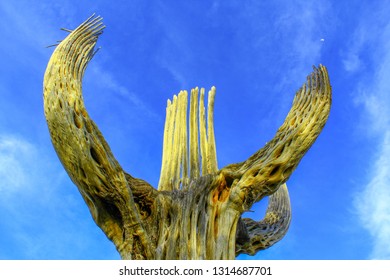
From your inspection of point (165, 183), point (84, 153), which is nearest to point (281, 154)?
point (165, 183)

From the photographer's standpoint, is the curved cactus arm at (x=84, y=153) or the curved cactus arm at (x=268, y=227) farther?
the curved cactus arm at (x=268, y=227)

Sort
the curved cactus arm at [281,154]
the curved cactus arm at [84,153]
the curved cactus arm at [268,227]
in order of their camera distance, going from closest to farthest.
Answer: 1. the curved cactus arm at [84,153]
2. the curved cactus arm at [281,154]
3. the curved cactus arm at [268,227]

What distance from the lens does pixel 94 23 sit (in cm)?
702

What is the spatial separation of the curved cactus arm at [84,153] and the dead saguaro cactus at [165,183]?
0.01m

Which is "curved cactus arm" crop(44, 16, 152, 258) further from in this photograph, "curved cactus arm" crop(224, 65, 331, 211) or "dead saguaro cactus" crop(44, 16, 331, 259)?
"curved cactus arm" crop(224, 65, 331, 211)

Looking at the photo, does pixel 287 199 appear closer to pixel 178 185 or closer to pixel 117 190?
pixel 178 185

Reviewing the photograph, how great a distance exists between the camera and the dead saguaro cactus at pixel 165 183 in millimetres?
6090

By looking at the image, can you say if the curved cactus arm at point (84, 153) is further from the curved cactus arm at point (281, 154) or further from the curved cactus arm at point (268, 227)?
the curved cactus arm at point (268, 227)

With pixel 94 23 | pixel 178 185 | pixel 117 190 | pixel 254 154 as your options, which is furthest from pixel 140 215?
pixel 94 23

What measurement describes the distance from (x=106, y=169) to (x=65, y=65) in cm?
135

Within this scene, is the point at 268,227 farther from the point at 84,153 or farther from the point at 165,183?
the point at 84,153

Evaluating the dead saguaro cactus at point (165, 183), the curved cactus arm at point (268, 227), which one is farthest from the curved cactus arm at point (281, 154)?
the curved cactus arm at point (268, 227)

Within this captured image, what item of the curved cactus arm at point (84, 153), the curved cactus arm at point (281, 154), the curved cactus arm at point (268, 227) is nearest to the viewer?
the curved cactus arm at point (84, 153)

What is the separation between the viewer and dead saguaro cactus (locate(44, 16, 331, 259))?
609cm
